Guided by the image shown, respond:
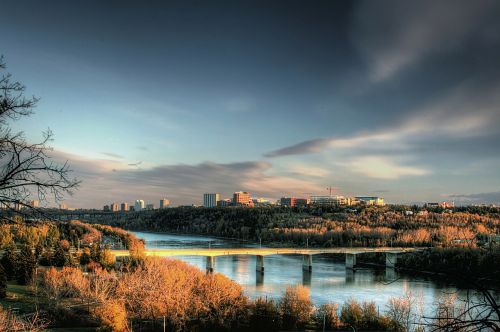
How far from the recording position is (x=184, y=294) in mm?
34469

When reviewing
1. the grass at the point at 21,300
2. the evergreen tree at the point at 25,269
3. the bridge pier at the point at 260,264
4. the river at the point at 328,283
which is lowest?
the river at the point at 328,283

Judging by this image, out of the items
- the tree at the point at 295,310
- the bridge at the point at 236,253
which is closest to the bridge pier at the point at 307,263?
the bridge at the point at 236,253

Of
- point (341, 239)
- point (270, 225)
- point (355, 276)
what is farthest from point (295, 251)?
point (270, 225)

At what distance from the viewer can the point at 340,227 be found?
131750mm

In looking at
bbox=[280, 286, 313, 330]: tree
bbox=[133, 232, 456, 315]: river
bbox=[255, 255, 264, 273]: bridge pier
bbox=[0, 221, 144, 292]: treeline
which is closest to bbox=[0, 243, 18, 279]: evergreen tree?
bbox=[0, 221, 144, 292]: treeline

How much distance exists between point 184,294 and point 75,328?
311 inches

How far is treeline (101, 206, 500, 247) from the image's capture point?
4245 inches

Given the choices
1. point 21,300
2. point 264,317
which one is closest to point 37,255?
point 21,300

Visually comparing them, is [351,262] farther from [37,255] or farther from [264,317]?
[37,255]

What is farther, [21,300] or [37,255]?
[37,255]

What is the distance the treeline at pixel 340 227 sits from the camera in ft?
354

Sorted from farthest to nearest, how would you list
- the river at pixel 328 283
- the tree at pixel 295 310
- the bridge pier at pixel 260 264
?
the bridge pier at pixel 260 264
the river at pixel 328 283
the tree at pixel 295 310

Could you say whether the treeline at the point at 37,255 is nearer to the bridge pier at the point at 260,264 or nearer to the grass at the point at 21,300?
the grass at the point at 21,300

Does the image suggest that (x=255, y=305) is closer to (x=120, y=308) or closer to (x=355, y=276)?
(x=120, y=308)
